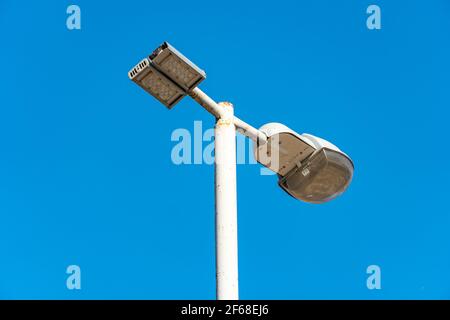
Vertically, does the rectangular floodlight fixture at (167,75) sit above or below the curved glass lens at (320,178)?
above

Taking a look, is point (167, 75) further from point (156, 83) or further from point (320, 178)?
point (320, 178)

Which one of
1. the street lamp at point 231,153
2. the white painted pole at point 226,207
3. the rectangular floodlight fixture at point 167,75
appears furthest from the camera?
the rectangular floodlight fixture at point 167,75

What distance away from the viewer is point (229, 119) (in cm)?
829

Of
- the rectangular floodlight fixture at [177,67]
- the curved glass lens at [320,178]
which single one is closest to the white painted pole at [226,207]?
the rectangular floodlight fixture at [177,67]

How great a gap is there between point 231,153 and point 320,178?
1.23 m

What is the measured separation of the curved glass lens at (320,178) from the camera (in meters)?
9.03

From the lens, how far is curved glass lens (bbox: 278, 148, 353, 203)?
9031mm

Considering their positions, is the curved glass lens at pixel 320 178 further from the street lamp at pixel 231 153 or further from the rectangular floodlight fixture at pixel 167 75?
the rectangular floodlight fixture at pixel 167 75

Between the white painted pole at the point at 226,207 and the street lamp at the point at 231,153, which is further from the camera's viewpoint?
the street lamp at the point at 231,153

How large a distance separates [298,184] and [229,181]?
1205mm

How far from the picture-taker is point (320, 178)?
913 centimetres

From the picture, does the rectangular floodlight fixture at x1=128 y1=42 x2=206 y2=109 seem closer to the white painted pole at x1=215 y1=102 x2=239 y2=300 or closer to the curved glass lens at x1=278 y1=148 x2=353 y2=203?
the white painted pole at x1=215 y1=102 x2=239 y2=300
